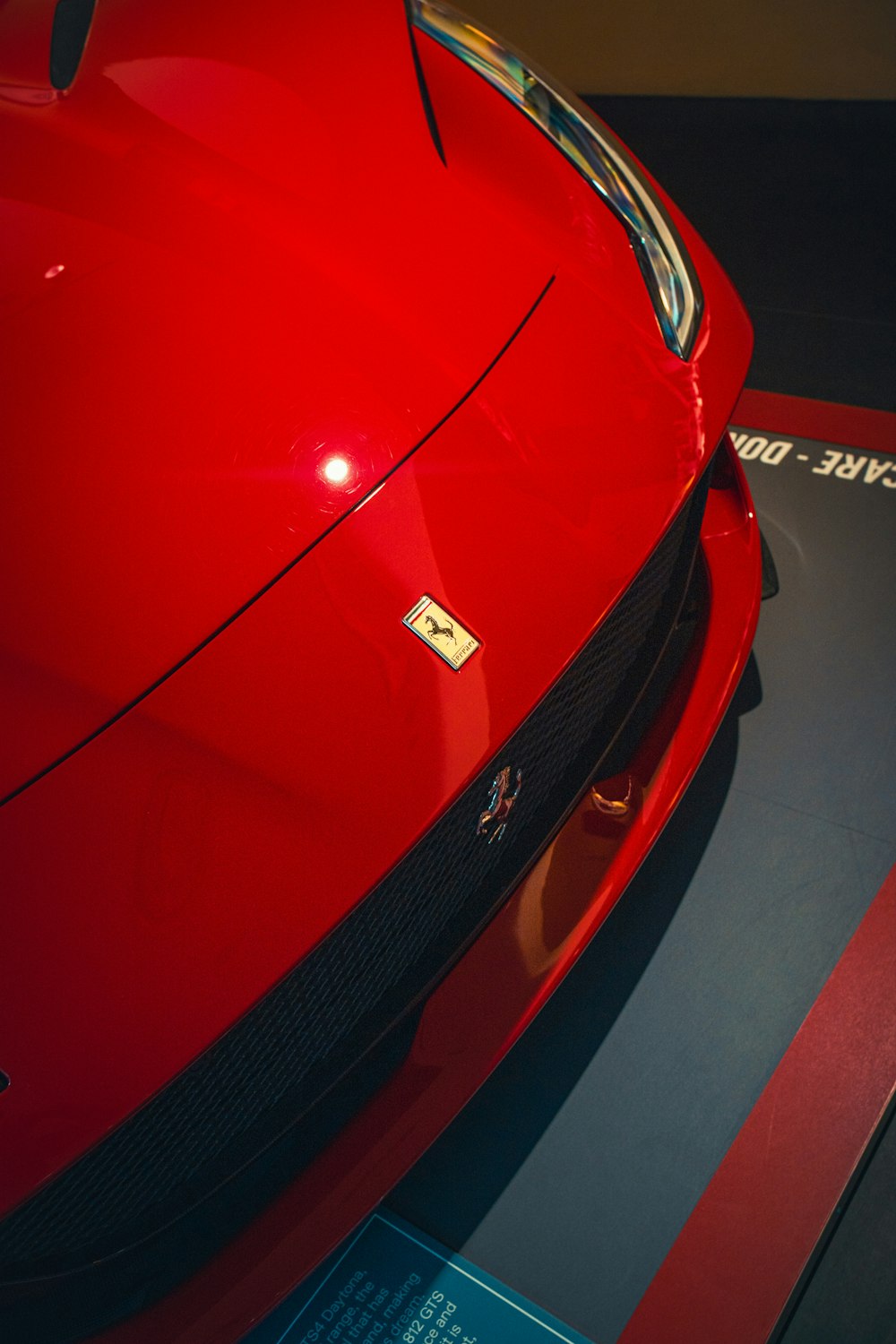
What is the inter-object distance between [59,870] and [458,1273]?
0.62 meters

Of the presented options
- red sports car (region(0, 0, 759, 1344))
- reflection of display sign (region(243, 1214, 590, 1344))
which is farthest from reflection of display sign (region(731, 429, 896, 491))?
reflection of display sign (region(243, 1214, 590, 1344))

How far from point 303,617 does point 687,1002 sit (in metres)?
0.66

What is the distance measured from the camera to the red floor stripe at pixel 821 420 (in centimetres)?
185

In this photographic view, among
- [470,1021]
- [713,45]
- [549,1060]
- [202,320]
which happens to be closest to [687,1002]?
[549,1060]

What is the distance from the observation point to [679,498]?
A: 95 centimetres

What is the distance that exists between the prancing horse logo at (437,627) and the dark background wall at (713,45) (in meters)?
2.94

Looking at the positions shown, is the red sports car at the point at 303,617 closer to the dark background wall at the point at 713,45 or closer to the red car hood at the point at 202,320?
the red car hood at the point at 202,320

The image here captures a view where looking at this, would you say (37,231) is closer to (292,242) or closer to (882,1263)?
(292,242)

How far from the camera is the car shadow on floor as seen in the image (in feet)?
3.58

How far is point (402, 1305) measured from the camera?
3.35 feet

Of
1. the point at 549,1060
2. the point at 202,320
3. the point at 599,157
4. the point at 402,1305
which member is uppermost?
the point at 599,157

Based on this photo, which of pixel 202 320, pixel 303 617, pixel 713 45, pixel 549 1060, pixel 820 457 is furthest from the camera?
pixel 713 45

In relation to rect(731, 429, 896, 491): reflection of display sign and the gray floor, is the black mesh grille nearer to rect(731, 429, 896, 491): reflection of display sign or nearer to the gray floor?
the gray floor

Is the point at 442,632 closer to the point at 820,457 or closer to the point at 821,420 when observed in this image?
the point at 820,457
